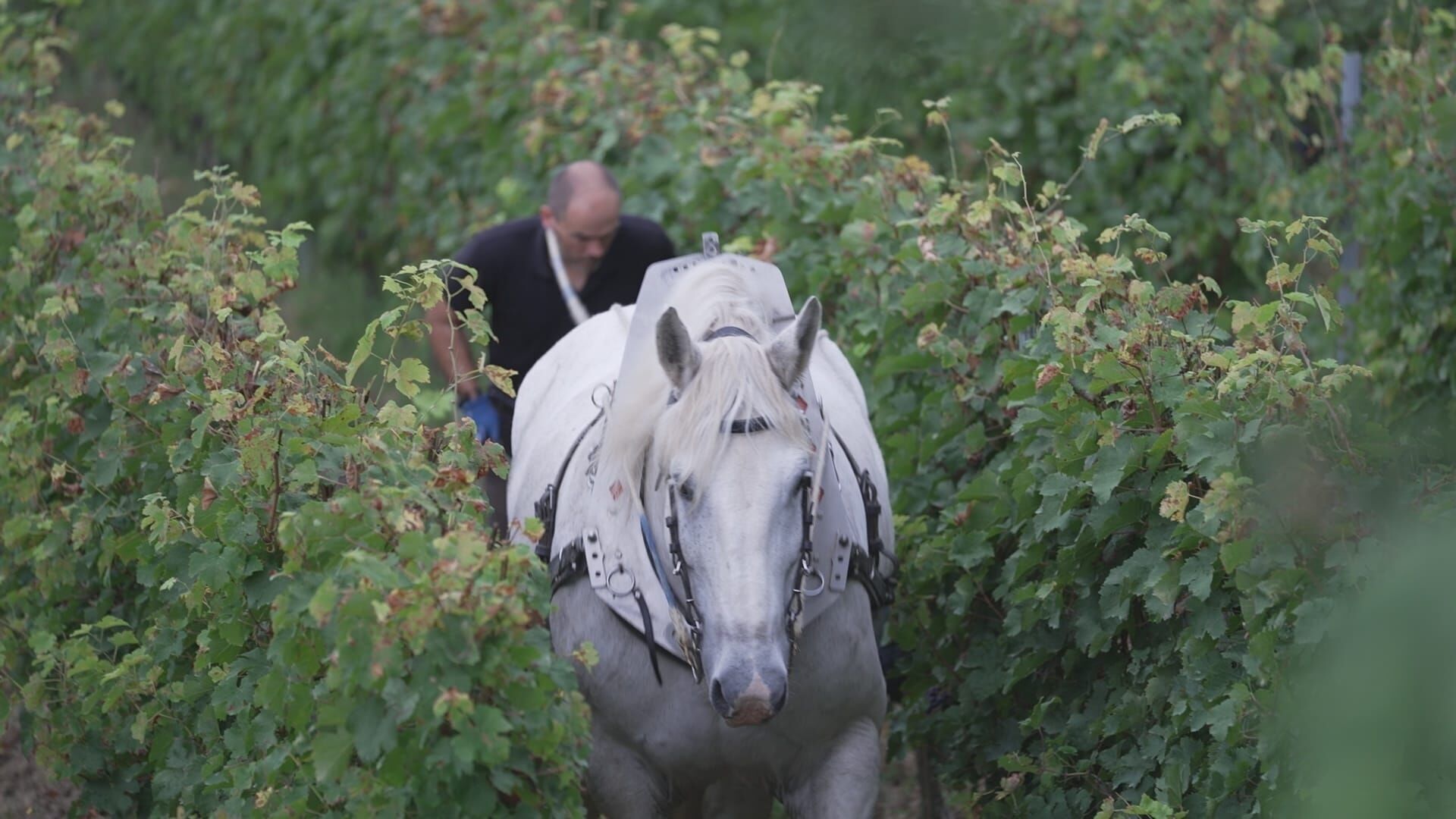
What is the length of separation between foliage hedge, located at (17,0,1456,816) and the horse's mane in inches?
31.0

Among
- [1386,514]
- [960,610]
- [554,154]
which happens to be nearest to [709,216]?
[554,154]

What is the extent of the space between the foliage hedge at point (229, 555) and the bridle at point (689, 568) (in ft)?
0.98

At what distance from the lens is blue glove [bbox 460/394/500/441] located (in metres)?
5.65

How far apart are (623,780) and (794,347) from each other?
100 cm

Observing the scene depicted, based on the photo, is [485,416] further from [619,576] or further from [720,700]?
[720,700]

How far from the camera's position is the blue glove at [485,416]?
18.5 ft

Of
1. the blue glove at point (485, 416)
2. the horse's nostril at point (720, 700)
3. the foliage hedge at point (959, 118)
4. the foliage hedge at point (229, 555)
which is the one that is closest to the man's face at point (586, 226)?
the blue glove at point (485, 416)

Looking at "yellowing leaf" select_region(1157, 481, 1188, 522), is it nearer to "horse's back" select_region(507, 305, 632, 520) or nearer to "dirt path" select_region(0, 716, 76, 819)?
"horse's back" select_region(507, 305, 632, 520)

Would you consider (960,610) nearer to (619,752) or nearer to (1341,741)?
(619,752)

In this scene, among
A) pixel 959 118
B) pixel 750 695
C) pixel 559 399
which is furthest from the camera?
pixel 959 118

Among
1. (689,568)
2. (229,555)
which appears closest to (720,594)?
(689,568)

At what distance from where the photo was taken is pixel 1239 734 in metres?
3.35

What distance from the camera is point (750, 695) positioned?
10.2 ft

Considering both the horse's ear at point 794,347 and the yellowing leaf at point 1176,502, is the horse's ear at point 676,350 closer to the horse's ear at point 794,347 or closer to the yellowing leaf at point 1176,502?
the horse's ear at point 794,347
